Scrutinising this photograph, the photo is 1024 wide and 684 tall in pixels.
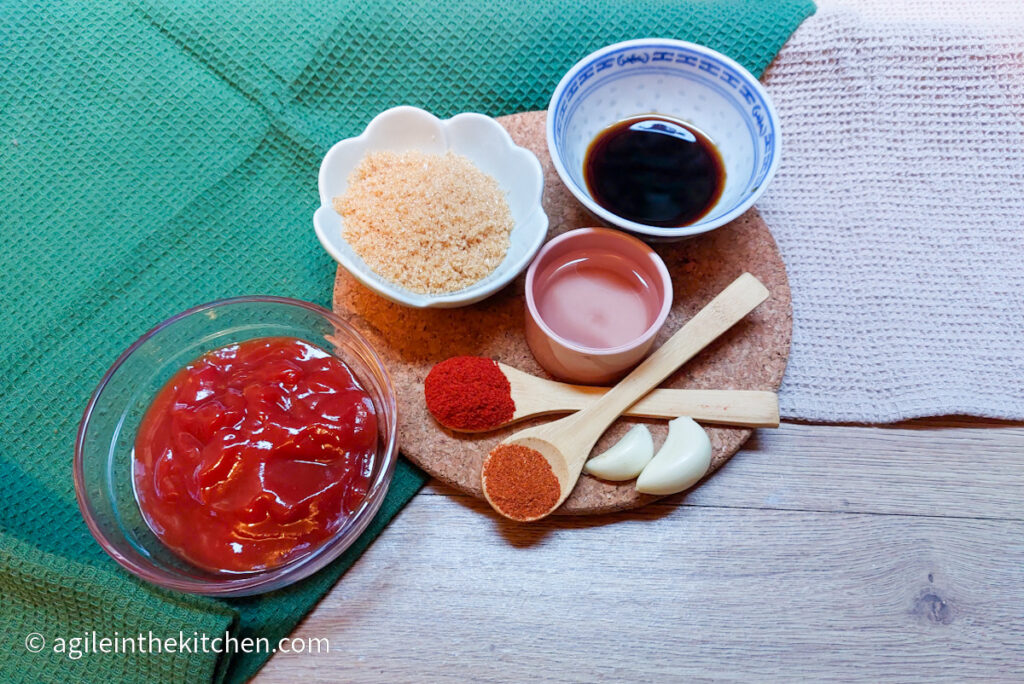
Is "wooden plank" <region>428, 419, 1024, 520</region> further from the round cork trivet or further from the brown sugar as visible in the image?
the brown sugar

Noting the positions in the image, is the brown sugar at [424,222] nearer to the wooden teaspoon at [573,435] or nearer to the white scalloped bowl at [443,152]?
the white scalloped bowl at [443,152]

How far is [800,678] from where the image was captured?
1198 millimetres

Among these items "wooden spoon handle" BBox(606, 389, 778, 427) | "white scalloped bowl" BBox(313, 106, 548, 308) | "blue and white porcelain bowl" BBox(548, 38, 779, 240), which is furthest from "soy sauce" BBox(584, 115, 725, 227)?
"wooden spoon handle" BBox(606, 389, 778, 427)

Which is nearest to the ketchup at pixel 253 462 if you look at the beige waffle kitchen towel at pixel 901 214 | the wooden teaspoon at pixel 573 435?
the wooden teaspoon at pixel 573 435

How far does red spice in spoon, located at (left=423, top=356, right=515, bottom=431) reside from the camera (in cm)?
118

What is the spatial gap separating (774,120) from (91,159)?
1295 millimetres

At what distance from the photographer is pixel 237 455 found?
1.06 m

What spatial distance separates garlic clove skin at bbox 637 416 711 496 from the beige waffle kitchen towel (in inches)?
9.2

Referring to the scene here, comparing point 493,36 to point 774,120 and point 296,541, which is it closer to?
point 774,120

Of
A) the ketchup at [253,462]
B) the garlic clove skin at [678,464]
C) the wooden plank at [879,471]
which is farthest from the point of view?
the wooden plank at [879,471]

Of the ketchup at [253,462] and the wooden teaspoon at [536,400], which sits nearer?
the ketchup at [253,462]

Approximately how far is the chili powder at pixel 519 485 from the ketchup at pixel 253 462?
207mm

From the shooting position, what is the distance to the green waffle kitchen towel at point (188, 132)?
125 cm

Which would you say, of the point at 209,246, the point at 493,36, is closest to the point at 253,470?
the point at 209,246
